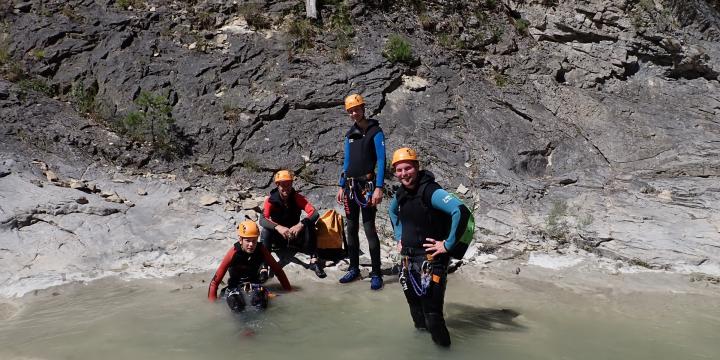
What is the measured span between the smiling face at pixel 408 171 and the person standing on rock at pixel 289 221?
8.46 feet

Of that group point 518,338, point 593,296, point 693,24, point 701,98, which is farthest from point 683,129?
point 518,338

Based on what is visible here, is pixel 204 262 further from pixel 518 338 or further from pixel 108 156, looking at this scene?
pixel 518 338

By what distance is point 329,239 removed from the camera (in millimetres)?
7031

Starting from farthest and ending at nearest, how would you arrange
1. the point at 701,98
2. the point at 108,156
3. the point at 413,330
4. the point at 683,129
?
the point at 701,98
the point at 683,129
the point at 108,156
the point at 413,330

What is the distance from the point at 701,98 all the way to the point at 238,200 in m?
9.08

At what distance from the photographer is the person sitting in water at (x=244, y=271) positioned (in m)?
5.59

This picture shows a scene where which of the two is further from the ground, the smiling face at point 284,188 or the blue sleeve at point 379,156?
the blue sleeve at point 379,156

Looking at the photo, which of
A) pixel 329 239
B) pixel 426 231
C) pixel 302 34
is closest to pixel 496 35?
pixel 302 34

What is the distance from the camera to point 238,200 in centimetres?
834

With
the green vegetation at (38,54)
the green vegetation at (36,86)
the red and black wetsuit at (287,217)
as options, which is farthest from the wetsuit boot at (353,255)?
the green vegetation at (38,54)

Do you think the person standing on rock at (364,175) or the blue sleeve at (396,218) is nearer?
the blue sleeve at (396,218)

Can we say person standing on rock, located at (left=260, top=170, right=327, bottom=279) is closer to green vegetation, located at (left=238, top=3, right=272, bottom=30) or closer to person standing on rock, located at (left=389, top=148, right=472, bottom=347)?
person standing on rock, located at (left=389, top=148, right=472, bottom=347)

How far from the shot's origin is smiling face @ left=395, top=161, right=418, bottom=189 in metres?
4.30

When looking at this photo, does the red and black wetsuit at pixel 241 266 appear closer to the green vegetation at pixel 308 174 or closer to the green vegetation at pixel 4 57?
the green vegetation at pixel 308 174
